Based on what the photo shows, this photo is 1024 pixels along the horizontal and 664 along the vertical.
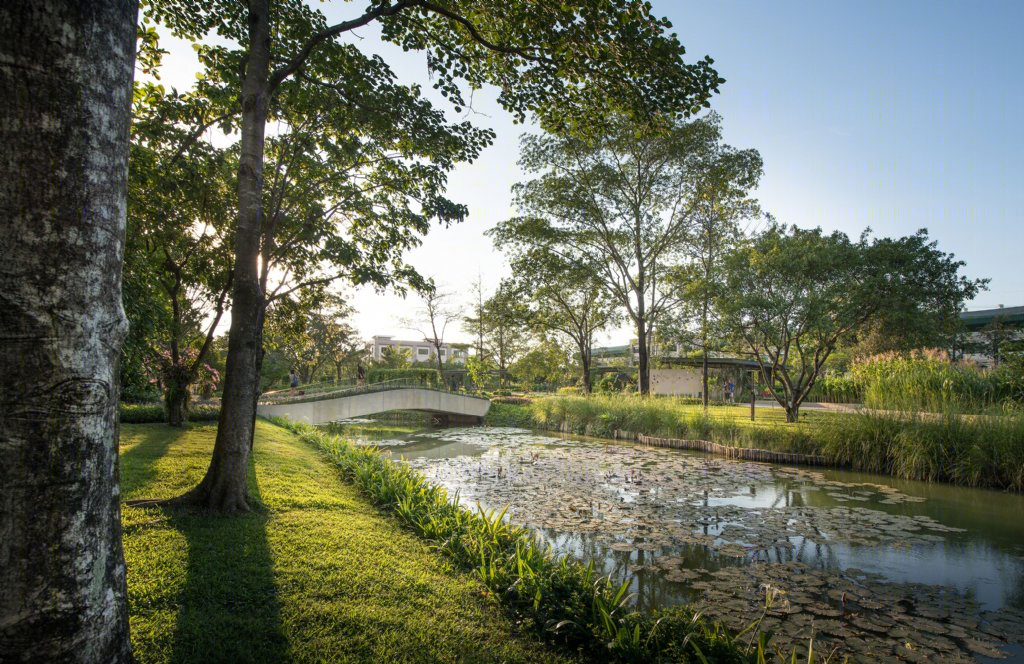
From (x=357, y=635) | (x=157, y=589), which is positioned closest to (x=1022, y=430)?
(x=357, y=635)

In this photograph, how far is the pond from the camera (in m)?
4.18


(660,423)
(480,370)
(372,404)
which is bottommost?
(660,423)

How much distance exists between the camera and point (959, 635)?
403 centimetres

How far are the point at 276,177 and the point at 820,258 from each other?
13482 mm

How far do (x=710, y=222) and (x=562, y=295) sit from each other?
25.1 feet

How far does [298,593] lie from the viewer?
3498 mm

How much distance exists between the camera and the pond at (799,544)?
4.18 metres

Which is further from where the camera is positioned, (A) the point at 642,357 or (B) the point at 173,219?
(A) the point at 642,357

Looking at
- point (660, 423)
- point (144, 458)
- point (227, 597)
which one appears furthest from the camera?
point (660, 423)

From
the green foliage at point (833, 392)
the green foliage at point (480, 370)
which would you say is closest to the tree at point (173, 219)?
the green foliage at point (480, 370)

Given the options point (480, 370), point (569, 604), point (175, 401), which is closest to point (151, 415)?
point (175, 401)

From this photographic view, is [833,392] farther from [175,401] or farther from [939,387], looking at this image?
[175,401]

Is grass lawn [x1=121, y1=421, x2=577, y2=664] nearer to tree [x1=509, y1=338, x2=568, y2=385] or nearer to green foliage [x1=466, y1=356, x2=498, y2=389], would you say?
green foliage [x1=466, y1=356, x2=498, y2=389]

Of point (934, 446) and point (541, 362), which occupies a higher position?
point (541, 362)
